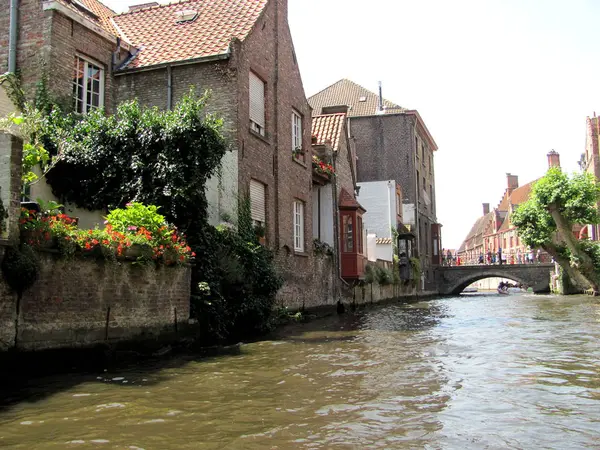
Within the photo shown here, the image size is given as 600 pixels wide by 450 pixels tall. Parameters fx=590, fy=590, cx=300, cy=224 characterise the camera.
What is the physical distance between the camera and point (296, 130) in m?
19.8

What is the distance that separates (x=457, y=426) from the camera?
5172 millimetres

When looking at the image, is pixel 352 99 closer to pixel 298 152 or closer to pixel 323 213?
pixel 323 213

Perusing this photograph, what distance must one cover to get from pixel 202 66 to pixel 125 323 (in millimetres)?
8082

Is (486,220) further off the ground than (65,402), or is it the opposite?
(486,220)

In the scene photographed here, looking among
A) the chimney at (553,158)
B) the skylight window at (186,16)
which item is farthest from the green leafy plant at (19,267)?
the chimney at (553,158)

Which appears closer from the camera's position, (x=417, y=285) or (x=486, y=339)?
(x=486, y=339)

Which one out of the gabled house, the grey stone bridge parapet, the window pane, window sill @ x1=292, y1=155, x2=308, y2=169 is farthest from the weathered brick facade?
window sill @ x1=292, y1=155, x2=308, y2=169

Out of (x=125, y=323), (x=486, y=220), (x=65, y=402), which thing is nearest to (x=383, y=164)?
(x=125, y=323)

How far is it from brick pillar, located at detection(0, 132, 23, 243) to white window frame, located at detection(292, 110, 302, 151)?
1189cm

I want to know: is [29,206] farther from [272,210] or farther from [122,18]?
[122,18]

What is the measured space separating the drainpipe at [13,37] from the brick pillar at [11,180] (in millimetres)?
6299

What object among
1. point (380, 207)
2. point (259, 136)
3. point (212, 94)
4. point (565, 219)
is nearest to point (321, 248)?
point (259, 136)

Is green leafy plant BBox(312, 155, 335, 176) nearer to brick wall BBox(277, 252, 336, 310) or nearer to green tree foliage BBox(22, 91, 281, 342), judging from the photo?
brick wall BBox(277, 252, 336, 310)

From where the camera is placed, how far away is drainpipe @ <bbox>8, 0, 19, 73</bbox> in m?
13.4
